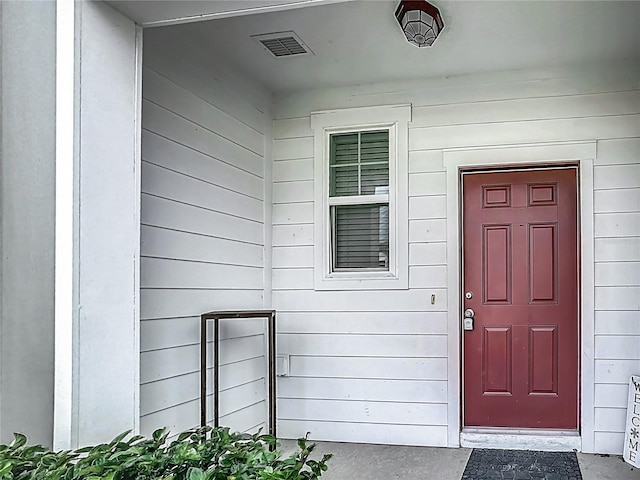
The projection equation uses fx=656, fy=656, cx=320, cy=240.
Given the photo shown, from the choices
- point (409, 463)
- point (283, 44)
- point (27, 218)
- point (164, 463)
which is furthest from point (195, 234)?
point (164, 463)

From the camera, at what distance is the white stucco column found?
2.23 m

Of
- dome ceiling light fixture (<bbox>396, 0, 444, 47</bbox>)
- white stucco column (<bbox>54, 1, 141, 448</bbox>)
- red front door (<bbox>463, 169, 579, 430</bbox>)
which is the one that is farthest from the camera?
red front door (<bbox>463, 169, 579, 430</bbox>)

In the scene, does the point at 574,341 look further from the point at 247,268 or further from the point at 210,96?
the point at 210,96

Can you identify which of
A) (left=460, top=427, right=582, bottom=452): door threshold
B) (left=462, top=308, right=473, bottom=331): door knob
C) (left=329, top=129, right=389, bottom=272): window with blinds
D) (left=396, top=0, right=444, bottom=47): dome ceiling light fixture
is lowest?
(left=460, top=427, right=582, bottom=452): door threshold

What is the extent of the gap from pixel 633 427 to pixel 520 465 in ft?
2.50

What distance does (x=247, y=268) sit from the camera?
4.50 m

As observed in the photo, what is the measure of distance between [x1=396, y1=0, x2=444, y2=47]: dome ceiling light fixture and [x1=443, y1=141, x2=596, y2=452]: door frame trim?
1232 millimetres

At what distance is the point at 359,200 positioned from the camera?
15.6ft

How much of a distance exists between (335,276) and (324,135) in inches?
41.2

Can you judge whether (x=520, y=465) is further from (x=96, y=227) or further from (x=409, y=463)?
(x=96, y=227)

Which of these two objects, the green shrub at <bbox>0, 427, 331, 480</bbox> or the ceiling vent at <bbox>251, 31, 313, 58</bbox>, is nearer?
the green shrub at <bbox>0, 427, 331, 480</bbox>

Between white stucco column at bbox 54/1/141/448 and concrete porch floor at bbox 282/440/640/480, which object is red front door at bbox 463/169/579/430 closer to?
concrete porch floor at bbox 282/440/640/480

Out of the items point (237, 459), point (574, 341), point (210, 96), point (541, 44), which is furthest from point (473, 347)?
point (237, 459)

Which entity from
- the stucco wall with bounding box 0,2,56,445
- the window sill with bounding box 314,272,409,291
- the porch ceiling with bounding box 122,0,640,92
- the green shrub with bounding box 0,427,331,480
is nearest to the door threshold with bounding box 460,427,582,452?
the window sill with bounding box 314,272,409,291
